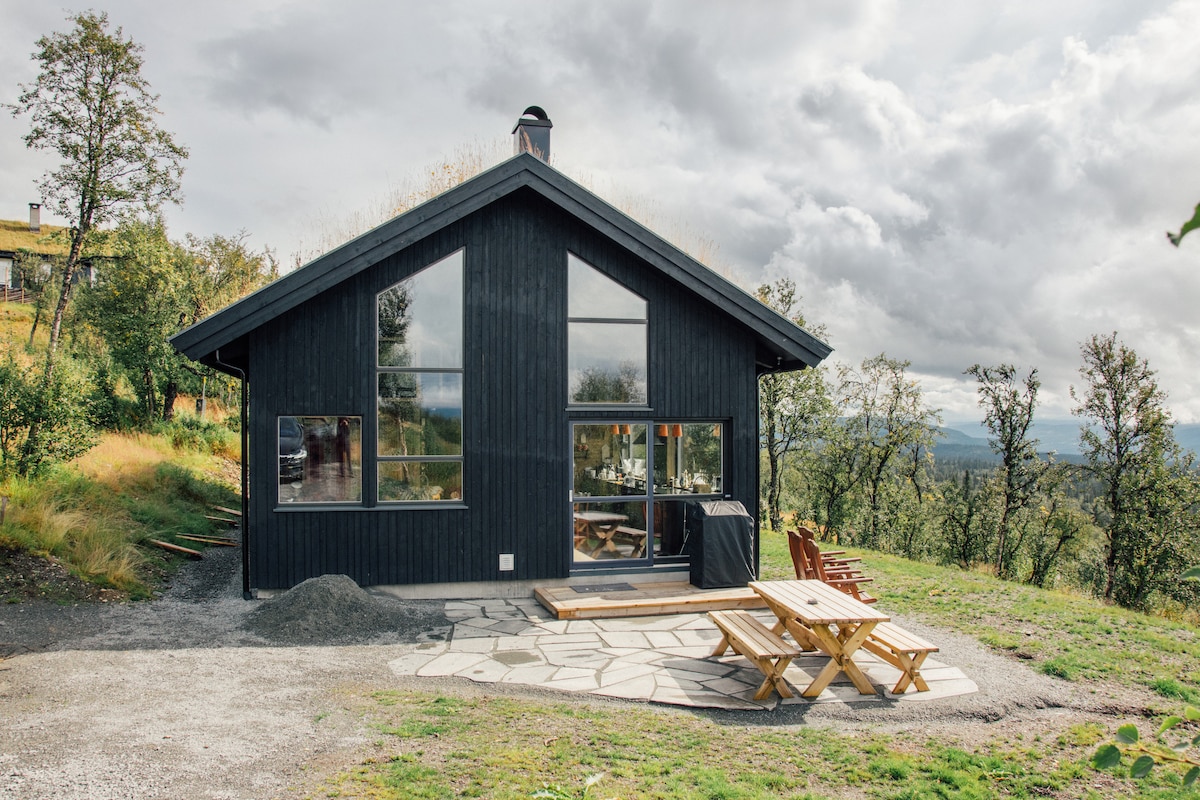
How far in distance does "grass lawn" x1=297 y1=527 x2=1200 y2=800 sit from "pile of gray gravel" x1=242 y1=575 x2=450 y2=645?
1.87 metres

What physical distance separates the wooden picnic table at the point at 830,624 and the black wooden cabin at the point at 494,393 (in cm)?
350

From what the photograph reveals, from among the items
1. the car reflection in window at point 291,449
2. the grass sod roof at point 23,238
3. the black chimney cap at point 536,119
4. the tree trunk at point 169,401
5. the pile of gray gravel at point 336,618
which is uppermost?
the grass sod roof at point 23,238

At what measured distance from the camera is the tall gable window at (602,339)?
10000 millimetres

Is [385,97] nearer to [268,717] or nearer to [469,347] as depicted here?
[469,347]

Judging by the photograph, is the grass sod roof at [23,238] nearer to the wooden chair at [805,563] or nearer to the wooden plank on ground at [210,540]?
the wooden plank on ground at [210,540]

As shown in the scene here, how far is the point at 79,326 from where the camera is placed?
22531 mm

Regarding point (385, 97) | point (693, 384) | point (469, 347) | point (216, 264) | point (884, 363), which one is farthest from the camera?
point (884, 363)

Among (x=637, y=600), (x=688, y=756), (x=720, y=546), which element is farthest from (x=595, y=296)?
(x=688, y=756)

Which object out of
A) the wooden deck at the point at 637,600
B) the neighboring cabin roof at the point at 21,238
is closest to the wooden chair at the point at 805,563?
the wooden deck at the point at 637,600

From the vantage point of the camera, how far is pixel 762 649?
6.23 meters

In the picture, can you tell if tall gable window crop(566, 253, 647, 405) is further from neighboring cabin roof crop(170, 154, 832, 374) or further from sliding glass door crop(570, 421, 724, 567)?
neighboring cabin roof crop(170, 154, 832, 374)

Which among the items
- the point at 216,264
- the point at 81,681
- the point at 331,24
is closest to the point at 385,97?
the point at 331,24

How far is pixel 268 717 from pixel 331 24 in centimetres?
825

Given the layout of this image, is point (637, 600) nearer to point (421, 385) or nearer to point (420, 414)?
point (420, 414)
